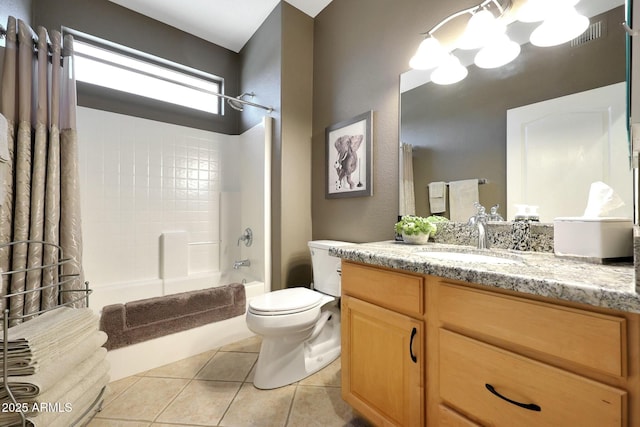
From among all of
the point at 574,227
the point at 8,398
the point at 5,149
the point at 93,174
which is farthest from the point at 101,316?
the point at 574,227

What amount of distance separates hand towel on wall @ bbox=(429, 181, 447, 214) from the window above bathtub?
1.89m

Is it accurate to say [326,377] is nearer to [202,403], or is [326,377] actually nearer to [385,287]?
[202,403]

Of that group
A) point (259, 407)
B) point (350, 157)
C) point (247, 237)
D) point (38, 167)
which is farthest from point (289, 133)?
point (259, 407)

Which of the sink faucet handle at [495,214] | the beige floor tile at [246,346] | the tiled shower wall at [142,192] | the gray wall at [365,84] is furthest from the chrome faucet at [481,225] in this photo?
the tiled shower wall at [142,192]

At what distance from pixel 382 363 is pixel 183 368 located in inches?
52.9

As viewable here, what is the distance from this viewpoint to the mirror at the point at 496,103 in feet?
3.13

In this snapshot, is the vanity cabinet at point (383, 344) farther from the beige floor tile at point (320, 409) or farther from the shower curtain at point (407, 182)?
the shower curtain at point (407, 182)

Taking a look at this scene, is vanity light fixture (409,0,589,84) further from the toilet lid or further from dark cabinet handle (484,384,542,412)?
the toilet lid

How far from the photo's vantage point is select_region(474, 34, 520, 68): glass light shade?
1.18m

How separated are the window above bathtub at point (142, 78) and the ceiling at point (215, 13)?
35 centimetres

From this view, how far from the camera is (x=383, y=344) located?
975 mm

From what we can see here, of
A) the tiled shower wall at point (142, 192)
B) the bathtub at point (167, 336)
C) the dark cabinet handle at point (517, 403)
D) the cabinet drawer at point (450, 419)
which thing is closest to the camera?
the dark cabinet handle at point (517, 403)

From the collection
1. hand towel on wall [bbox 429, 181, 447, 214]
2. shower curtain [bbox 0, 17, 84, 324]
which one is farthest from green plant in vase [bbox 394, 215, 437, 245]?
shower curtain [bbox 0, 17, 84, 324]

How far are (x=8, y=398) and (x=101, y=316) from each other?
70 centimetres
